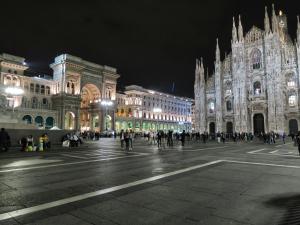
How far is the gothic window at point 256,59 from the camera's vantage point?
182ft

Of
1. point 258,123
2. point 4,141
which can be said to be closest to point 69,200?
point 4,141

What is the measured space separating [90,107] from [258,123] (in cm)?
4588

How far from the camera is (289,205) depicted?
4953 mm

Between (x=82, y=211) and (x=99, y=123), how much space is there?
61942 mm

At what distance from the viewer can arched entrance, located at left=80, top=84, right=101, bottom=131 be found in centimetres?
6675

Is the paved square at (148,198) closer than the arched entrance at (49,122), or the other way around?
the paved square at (148,198)

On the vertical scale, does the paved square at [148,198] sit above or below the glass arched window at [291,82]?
below

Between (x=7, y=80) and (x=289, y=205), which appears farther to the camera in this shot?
(x=7, y=80)

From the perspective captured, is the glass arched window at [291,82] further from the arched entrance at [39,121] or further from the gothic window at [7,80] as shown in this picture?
the gothic window at [7,80]

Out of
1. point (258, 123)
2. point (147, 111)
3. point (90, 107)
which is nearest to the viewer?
point (258, 123)

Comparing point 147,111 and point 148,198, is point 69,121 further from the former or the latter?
point 148,198

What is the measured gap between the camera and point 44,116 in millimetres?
54969

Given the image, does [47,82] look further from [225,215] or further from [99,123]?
[225,215]

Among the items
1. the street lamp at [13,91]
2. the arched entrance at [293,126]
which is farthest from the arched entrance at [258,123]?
the street lamp at [13,91]
